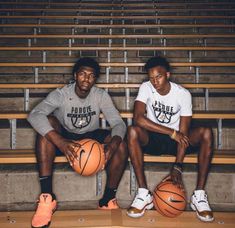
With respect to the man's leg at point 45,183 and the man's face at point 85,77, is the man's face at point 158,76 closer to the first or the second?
the man's face at point 85,77

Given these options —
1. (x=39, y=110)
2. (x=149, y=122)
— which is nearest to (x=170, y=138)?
(x=149, y=122)

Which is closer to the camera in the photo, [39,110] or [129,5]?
[39,110]

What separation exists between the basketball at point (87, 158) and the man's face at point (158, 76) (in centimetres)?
56

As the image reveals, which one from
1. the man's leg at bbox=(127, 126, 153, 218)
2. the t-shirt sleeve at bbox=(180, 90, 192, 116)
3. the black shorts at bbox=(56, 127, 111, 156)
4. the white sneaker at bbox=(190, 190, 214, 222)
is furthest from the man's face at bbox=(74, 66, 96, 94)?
the white sneaker at bbox=(190, 190, 214, 222)

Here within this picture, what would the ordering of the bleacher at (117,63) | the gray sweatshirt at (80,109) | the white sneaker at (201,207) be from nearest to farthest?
1. the white sneaker at (201,207)
2. the gray sweatshirt at (80,109)
3. the bleacher at (117,63)

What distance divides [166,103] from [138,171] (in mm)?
454

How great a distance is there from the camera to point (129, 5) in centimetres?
477

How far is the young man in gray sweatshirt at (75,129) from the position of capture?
169 cm

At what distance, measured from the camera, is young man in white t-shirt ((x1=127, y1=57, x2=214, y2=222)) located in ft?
5.70

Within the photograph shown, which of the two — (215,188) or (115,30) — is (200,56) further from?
(215,188)

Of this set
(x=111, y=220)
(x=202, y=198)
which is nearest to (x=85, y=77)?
(x=111, y=220)

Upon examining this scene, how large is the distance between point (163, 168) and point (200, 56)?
1810 mm

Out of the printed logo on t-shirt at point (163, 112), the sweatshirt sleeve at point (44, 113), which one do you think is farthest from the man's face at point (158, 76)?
the sweatshirt sleeve at point (44, 113)

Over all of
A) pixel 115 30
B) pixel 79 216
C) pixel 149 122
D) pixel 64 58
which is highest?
pixel 115 30
